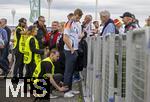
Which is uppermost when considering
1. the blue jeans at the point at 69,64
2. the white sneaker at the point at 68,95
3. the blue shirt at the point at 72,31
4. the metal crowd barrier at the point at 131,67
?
the blue shirt at the point at 72,31

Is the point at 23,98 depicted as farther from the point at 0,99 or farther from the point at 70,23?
the point at 70,23

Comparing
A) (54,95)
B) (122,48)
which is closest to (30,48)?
(54,95)

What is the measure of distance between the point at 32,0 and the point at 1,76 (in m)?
8.99

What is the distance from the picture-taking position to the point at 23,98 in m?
11.5

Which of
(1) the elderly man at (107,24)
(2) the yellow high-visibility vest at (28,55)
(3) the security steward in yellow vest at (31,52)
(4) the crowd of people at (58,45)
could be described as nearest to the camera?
(1) the elderly man at (107,24)

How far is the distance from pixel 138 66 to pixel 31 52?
1066 centimetres

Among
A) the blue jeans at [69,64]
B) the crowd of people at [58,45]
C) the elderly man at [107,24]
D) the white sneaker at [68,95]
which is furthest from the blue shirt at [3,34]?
the elderly man at [107,24]

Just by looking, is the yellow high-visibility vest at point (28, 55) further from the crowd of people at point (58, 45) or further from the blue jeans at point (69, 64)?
the blue jeans at point (69, 64)

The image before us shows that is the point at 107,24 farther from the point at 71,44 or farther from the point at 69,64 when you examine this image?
the point at 69,64

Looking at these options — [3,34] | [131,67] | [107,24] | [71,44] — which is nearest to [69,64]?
[71,44]

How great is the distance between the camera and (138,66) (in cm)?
328

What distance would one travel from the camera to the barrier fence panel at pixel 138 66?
9.48 ft

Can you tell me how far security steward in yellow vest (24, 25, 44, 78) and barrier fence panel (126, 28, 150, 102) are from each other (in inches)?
387

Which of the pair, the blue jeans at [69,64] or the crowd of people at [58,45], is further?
the blue jeans at [69,64]
